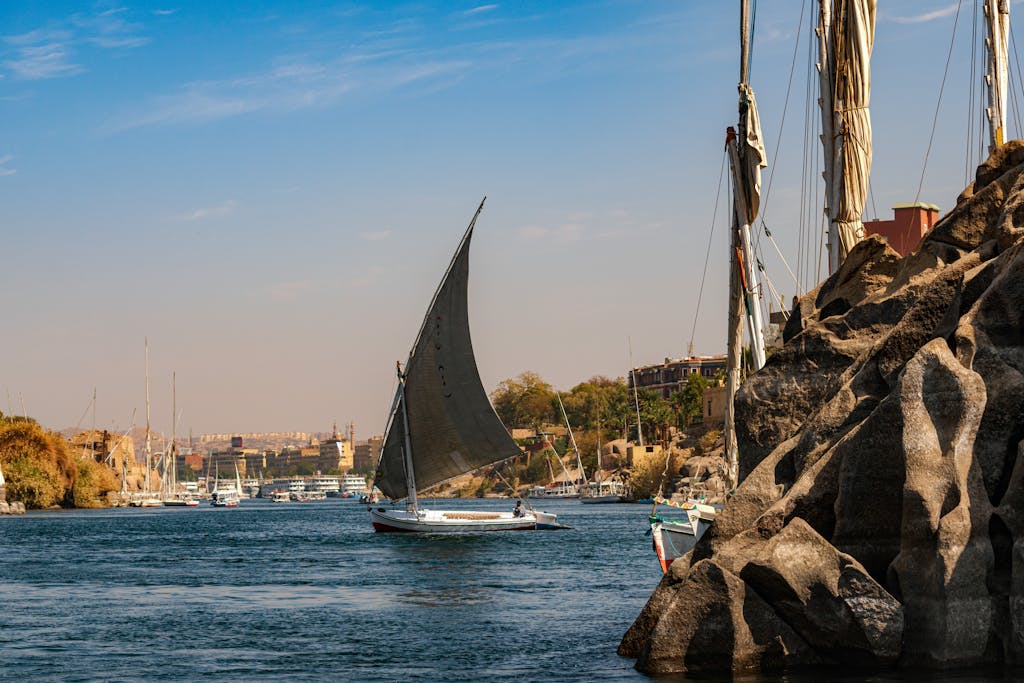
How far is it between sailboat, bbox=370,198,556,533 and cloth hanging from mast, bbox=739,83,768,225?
2109cm

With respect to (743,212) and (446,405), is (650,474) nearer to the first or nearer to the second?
(446,405)

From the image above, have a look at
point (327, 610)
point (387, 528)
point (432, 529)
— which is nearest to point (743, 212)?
point (327, 610)

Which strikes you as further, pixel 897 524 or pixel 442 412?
pixel 442 412

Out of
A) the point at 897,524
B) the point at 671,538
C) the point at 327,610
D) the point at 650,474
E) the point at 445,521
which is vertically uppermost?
the point at 897,524

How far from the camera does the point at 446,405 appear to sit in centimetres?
5728

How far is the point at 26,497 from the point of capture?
378 feet

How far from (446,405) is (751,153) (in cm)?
2603

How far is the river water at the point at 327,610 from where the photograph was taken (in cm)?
2125

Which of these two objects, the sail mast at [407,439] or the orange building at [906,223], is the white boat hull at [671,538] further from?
the sail mast at [407,439]

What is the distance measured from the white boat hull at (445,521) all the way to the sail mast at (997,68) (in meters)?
36.8

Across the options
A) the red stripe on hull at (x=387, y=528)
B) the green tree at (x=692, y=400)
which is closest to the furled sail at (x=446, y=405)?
the red stripe on hull at (x=387, y=528)

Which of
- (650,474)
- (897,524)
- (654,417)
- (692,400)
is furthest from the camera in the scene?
(654,417)

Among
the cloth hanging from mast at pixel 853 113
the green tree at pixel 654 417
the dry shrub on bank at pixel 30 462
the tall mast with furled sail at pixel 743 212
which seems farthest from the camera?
the green tree at pixel 654 417

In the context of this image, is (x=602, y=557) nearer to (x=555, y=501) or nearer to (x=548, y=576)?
(x=548, y=576)
